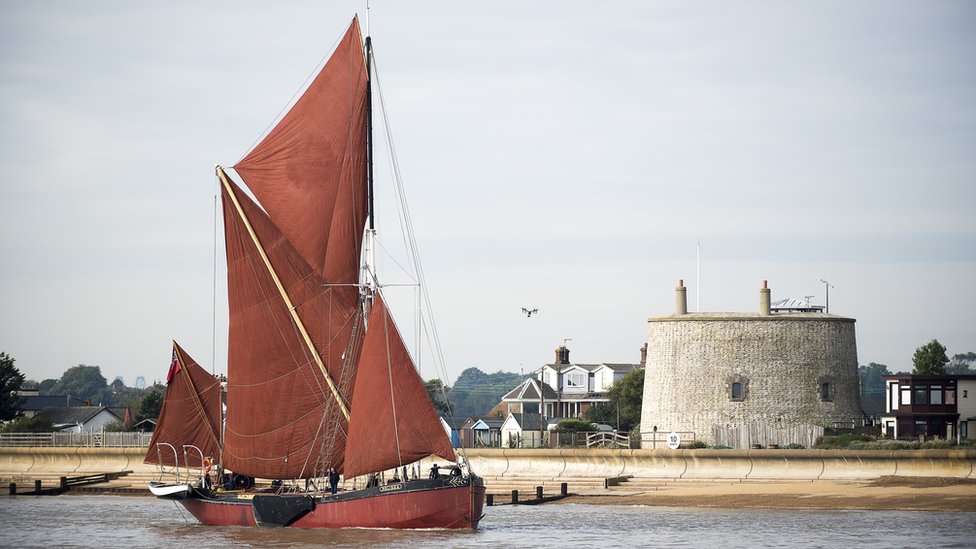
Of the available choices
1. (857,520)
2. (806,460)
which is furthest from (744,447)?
(857,520)

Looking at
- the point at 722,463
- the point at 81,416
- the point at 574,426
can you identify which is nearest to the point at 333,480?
the point at 722,463

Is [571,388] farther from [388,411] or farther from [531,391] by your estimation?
[388,411]

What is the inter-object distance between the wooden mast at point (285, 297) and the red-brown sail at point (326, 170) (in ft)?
2.85

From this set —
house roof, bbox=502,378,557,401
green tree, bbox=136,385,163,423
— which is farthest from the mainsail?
Result: house roof, bbox=502,378,557,401

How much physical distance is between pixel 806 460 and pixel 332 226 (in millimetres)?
22715

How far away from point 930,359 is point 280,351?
224 ft

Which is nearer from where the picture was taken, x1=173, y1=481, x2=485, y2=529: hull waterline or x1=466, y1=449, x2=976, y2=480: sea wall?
x1=173, y1=481, x2=485, y2=529: hull waterline

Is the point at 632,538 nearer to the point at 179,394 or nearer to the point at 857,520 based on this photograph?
the point at 857,520

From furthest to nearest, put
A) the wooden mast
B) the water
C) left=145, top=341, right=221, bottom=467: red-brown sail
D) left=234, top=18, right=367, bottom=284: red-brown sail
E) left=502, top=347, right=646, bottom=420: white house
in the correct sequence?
left=502, top=347, right=646, bottom=420: white house → left=145, top=341, right=221, bottom=467: red-brown sail → left=234, top=18, right=367, bottom=284: red-brown sail → the wooden mast → the water

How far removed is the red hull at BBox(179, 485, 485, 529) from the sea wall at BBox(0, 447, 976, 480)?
18.9 meters

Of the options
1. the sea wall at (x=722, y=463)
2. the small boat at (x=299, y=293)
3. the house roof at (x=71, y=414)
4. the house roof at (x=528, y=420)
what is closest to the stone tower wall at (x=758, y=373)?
the sea wall at (x=722, y=463)

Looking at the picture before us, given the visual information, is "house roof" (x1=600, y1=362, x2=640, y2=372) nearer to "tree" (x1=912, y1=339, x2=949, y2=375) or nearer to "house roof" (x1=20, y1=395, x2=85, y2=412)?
"tree" (x1=912, y1=339, x2=949, y2=375)

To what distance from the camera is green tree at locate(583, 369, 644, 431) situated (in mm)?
92125

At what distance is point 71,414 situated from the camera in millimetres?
112188
